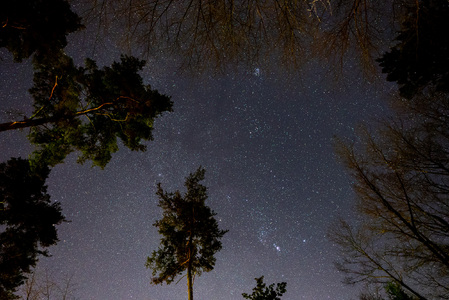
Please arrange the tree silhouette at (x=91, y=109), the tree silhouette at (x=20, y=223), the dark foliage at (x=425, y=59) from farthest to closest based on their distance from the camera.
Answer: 1. the tree silhouette at (x=20, y=223)
2. the tree silhouette at (x=91, y=109)
3. the dark foliage at (x=425, y=59)

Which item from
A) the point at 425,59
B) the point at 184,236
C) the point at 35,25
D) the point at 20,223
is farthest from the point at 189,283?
the point at 425,59

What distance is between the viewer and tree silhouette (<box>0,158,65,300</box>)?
1044 cm

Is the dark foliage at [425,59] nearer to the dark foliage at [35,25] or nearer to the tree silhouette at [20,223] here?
the dark foliage at [35,25]

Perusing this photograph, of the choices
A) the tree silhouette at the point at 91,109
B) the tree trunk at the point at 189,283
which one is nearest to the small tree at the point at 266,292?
the tree trunk at the point at 189,283

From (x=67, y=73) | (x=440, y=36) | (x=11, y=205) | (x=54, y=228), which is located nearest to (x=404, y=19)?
(x=440, y=36)

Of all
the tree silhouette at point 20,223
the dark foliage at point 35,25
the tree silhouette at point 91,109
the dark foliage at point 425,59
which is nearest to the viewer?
the dark foliage at point 425,59

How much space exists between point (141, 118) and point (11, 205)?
9466 mm

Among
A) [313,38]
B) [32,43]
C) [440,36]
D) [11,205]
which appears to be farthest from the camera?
[11,205]

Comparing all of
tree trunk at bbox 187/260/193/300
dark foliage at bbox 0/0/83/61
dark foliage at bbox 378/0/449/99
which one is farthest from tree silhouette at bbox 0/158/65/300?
dark foliage at bbox 378/0/449/99

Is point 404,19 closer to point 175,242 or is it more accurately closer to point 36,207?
point 175,242

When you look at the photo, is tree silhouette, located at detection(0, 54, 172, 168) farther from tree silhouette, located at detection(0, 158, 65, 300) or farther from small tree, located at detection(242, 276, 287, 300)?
small tree, located at detection(242, 276, 287, 300)

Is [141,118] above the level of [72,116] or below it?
above

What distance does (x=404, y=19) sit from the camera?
2.43 meters

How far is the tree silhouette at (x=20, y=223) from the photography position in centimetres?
1044
